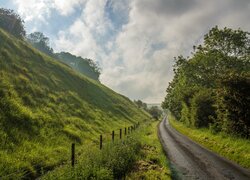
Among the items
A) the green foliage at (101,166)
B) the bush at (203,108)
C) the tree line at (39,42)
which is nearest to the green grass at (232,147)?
the green foliage at (101,166)

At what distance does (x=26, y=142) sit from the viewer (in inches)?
732

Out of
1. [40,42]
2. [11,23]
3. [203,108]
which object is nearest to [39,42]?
[40,42]

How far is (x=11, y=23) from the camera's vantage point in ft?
312

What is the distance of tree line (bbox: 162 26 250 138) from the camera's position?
73.8 feet

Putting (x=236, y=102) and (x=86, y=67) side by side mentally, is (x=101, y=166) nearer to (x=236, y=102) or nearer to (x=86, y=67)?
(x=236, y=102)

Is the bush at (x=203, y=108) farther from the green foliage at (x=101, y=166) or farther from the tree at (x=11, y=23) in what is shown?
the tree at (x=11, y=23)

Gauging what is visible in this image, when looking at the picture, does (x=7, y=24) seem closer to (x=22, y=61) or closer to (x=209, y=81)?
(x=22, y=61)

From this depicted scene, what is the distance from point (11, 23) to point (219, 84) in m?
88.9

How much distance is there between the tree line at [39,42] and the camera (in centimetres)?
9385

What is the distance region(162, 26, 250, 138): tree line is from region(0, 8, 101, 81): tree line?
66.3 meters

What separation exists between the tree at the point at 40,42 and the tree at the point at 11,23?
1695 inches

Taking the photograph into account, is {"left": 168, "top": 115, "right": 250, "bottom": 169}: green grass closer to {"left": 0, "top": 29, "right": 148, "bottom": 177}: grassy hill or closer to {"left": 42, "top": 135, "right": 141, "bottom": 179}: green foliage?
{"left": 42, "top": 135, "right": 141, "bottom": 179}: green foliage

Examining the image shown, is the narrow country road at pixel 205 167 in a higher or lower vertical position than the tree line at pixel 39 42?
lower

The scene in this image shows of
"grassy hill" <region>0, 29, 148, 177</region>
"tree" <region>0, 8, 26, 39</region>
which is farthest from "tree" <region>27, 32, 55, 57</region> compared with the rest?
"grassy hill" <region>0, 29, 148, 177</region>
